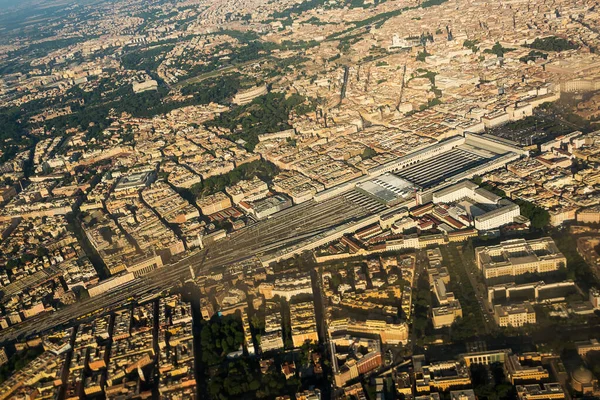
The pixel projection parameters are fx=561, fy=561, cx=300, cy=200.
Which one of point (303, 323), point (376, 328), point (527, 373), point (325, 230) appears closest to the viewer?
point (527, 373)

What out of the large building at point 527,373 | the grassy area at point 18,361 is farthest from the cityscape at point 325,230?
the grassy area at point 18,361

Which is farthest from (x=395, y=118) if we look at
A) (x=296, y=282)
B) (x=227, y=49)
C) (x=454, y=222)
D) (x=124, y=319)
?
(x=227, y=49)

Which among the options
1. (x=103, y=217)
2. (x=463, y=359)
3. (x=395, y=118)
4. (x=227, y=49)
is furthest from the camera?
(x=227, y=49)

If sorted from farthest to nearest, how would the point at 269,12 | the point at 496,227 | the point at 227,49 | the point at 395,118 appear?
the point at 269,12
the point at 227,49
the point at 395,118
the point at 496,227

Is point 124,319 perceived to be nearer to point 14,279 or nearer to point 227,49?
point 14,279

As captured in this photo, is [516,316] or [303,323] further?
[303,323]

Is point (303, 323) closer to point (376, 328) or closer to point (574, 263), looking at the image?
point (376, 328)

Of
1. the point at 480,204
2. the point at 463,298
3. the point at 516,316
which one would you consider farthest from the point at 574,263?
the point at 480,204
